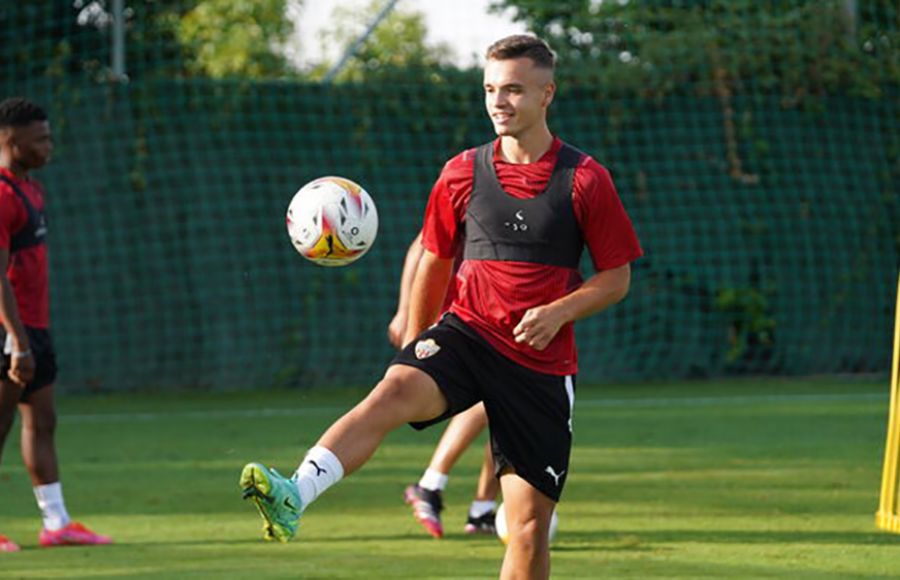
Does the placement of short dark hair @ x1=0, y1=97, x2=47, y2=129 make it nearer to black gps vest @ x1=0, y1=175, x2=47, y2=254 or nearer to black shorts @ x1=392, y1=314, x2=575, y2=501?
black gps vest @ x1=0, y1=175, x2=47, y2=254

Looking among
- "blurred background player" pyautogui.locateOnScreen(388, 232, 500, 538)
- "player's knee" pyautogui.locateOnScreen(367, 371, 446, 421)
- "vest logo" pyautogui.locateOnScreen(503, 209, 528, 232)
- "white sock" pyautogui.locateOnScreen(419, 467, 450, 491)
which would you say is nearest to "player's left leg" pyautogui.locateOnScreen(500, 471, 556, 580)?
"player's knee" pyautogui.locateOnScreen(367, 371, 446, 421)

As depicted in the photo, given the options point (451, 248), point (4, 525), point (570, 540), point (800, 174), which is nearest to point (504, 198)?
point (451, 248)

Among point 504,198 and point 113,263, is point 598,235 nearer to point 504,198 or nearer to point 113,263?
point 504,198

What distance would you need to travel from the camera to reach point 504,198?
18.5 ft

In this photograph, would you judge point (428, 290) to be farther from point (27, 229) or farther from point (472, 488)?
point (472, 488)

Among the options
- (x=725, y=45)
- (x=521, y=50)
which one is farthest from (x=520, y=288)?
(x=725, y=45)

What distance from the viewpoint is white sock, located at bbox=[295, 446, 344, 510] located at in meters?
5.02

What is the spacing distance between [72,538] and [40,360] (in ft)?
2.72

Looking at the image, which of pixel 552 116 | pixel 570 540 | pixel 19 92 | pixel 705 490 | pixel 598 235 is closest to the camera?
pixel 598 235

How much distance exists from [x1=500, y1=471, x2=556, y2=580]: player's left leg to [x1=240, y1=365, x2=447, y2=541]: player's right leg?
1.15 feet

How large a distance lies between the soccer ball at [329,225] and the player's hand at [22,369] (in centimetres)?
218

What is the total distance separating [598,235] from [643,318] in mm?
10474

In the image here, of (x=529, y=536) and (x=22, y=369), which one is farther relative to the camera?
(x=22, y=369)

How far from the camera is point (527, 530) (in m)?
5.53
